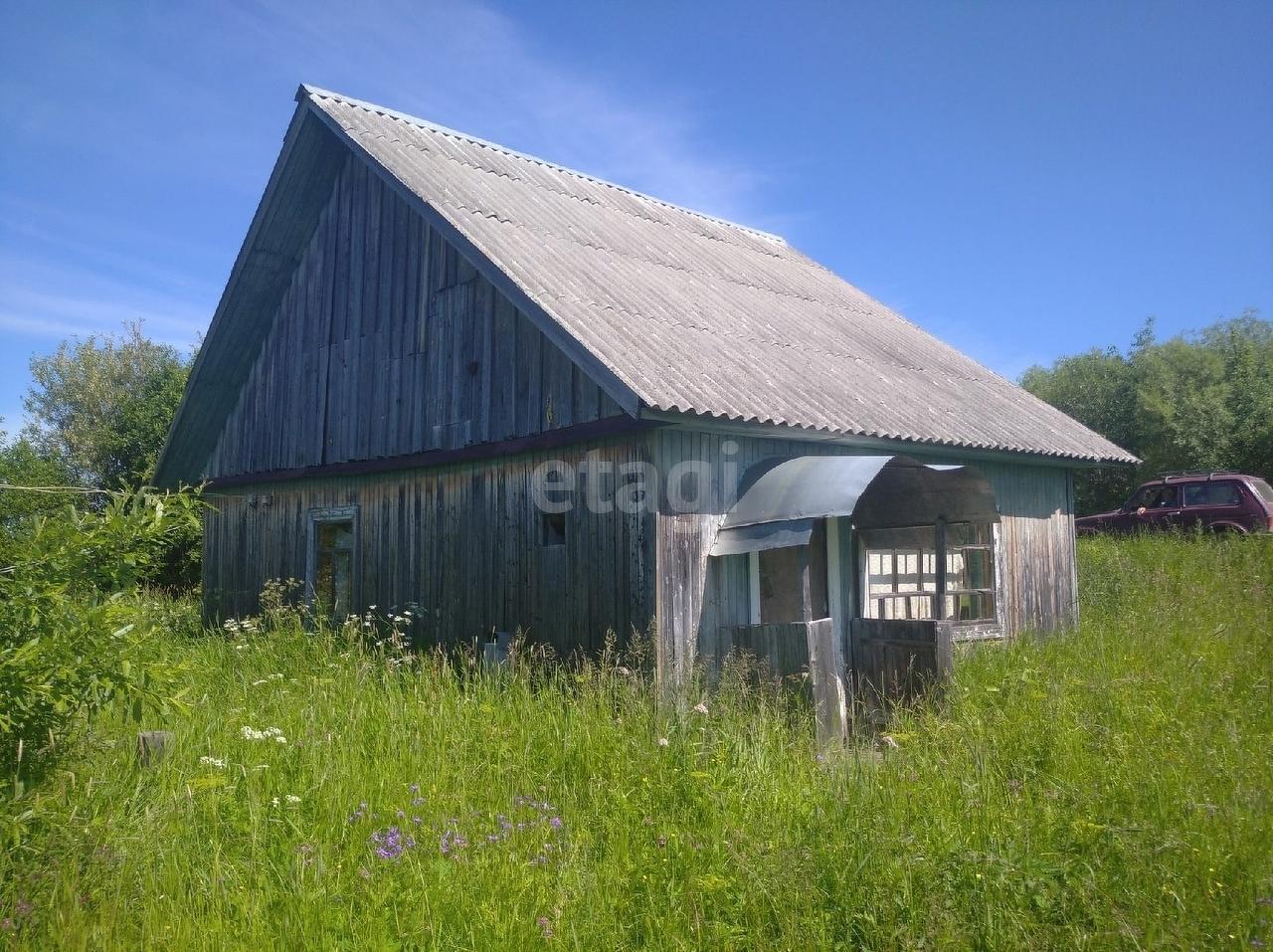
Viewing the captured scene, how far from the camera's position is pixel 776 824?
4688 millimetres

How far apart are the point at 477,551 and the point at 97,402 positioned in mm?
31147

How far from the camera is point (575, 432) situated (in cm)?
866

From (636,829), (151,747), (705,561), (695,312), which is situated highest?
(695,312)

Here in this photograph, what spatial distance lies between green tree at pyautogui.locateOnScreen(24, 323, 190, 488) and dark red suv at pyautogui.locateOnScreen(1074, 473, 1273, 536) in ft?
91.8

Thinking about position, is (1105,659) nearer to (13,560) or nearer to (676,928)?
(676,928)

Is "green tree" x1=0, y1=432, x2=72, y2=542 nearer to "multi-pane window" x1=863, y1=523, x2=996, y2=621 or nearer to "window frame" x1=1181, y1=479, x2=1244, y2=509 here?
"multi-pane window" x1=863, y1=523, x2=996, y2=621

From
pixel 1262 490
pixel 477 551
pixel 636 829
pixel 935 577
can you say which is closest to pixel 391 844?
pixel 636 829

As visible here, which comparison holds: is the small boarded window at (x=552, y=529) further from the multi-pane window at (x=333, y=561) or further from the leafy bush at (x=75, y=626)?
the leafy bush at (x=75, y=626)

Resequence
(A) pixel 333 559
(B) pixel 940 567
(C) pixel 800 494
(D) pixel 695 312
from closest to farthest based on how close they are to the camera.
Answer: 1. (C) pixel 800 494
2. (B) pixel 940 567
3. (D) pixel 695 312
4. (A) pixel 333 559

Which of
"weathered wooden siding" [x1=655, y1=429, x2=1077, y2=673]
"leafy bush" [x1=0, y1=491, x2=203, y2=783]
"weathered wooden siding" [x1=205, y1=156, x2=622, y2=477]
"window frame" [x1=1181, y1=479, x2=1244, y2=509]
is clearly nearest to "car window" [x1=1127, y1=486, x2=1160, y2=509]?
"window frame" [x1=1181, y1=479, x2=1244, y2=509]

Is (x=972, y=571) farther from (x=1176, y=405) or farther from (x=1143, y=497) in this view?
(x=1176, y=405)

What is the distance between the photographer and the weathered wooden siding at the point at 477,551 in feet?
27.8

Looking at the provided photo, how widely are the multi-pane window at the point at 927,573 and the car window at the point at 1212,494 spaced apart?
10674 mm

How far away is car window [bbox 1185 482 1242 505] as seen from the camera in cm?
1975
